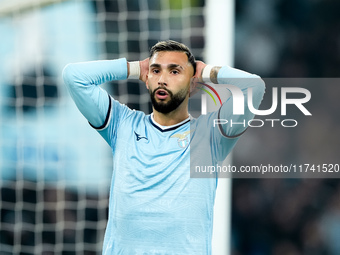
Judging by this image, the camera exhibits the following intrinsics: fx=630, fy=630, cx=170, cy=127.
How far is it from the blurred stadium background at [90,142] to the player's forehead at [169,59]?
1.56 metres

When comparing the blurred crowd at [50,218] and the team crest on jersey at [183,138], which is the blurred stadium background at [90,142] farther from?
the team crest on jersey at [183,138]

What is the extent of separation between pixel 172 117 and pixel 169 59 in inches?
10.3

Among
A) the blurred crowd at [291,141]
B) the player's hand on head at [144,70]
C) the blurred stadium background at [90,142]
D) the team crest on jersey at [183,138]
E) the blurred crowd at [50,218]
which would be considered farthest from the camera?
the blurred crowd at [291,141]

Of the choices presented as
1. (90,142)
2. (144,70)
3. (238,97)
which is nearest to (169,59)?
(144,70)

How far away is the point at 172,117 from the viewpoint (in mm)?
2850

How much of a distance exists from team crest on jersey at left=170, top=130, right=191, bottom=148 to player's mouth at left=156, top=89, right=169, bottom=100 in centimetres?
19

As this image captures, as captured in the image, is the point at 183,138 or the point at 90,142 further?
the point at 90,142

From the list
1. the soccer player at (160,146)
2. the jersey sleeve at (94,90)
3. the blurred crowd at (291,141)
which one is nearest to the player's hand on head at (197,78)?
the soccer player at (160,146)

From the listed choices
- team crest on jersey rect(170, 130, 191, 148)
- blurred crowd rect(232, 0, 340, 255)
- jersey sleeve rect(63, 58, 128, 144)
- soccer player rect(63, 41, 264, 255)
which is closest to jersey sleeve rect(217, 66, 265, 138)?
soccer player rect(63, 41, 264, 255)

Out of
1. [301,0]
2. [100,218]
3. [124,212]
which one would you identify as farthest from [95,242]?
[301,0]

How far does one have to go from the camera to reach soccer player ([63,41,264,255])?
268 cm

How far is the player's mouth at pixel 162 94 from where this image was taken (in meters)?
2.74

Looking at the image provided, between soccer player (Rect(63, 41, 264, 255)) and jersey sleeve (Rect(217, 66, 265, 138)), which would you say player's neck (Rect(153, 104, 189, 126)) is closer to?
soccer player (Rect(63, 41, 264, 255))

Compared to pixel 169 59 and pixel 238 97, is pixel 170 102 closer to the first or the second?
pixel 169 59
